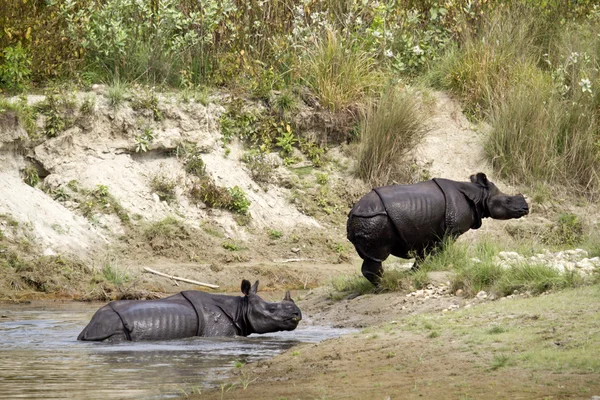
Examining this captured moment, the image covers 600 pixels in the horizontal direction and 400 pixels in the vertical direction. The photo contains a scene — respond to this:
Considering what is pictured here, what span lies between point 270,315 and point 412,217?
6.00 feet

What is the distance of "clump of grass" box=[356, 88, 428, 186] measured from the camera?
17.0 metres

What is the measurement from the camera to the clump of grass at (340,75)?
58.2 feet

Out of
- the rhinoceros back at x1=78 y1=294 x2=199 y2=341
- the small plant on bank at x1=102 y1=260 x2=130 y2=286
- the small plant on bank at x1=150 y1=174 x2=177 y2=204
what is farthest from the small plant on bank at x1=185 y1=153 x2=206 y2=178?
the rhinoceros back at x1=78 y1=294 x2=199 y2=341

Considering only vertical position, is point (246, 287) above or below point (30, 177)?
above

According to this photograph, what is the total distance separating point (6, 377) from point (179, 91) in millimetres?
10541

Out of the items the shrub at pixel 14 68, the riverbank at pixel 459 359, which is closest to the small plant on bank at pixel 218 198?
the shrub at pixel 14 68

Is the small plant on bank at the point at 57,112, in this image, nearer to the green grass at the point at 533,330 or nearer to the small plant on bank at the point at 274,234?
the small plant on bank at the point at 274,234

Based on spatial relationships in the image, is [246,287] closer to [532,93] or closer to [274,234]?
[274,234]

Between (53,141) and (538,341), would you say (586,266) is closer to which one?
(538,341)

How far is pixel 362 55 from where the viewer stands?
18.1m

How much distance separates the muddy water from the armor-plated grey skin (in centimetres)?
13

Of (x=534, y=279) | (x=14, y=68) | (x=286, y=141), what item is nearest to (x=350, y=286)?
(x=534, y=279)

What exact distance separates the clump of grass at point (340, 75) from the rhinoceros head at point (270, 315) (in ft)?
26.7

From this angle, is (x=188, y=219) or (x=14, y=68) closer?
(x=188, y=219)
